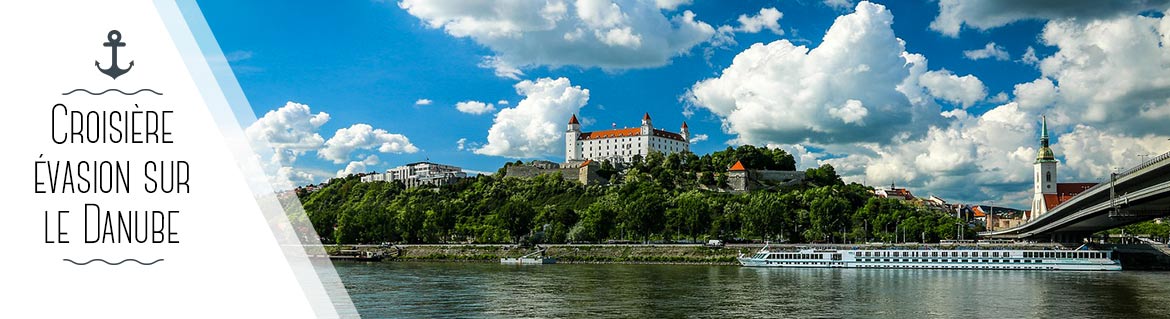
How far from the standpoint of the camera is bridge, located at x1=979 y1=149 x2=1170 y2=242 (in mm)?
30922

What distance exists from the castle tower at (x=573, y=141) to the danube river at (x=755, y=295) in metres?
71.4

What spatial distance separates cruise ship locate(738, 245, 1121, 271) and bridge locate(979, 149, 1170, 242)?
2065 mm

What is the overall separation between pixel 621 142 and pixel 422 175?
25239 millimetres

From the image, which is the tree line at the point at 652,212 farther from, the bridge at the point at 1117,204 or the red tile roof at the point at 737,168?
the bridge at the point at 1117,204

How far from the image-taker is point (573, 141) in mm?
113188

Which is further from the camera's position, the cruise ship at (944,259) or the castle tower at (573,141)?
the castle tower at (573,141)

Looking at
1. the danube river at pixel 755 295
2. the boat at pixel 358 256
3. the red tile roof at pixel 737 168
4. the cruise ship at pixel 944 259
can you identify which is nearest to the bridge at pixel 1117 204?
the cruise ship at pixel 944 259

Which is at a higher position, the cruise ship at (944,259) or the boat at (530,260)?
the cruise ship at (944,259)

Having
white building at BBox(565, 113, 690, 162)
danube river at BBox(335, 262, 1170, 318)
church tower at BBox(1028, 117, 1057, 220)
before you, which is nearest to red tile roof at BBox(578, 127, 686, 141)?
white building at BBox(565, 113, 690, 162)

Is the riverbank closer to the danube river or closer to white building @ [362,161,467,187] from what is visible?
the danube river

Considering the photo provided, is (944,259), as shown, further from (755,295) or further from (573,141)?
(573,141)

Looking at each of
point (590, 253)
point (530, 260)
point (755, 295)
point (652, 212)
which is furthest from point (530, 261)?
point (755, 295)

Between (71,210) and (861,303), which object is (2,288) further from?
(861,303)

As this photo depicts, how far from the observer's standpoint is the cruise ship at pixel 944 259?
45.8 meters
